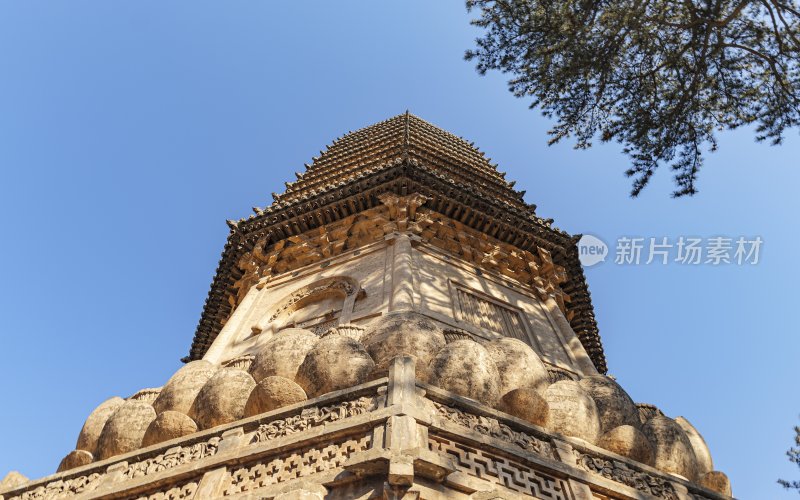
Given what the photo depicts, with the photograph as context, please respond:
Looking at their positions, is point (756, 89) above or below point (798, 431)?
above

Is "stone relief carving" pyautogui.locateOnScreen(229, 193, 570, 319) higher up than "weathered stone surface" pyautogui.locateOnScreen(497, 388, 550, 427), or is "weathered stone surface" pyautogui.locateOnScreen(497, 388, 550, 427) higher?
"stone relief carving" pyautogui.locateOnScreen(229, 193, 570, 319)

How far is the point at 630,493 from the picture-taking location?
5.03 meters

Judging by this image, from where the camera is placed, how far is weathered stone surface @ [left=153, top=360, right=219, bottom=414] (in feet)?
20.4

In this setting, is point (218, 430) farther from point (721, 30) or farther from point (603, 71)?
point (721, 30)

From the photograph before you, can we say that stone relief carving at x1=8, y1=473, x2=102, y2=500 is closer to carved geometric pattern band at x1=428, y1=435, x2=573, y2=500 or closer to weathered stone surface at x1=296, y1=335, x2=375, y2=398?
weathered stone surface at x1=296, y1=335, x2=375, y2=398

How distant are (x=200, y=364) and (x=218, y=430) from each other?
161 cm

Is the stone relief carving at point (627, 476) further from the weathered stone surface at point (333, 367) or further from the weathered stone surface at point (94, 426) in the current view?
the weathered stone surface at point (94, 426)

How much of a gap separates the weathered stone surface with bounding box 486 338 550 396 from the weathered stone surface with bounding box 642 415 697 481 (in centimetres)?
116

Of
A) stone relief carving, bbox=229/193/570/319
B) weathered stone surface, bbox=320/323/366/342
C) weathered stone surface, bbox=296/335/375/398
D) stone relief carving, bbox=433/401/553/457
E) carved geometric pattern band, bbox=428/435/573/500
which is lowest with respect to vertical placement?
carved geometric pattern band, bbox=428/435/573/500

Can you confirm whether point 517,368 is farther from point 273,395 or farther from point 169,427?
point 169,427

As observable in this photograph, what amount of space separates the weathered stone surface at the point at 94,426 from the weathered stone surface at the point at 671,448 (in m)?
5.64

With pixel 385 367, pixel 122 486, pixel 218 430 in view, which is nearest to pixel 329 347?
pixel 385 367

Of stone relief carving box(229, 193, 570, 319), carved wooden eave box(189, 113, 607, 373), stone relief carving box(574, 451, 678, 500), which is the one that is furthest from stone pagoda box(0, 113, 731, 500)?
carved wooden eave box(189, 113, 607, 373)

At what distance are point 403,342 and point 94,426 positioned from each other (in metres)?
3.42
